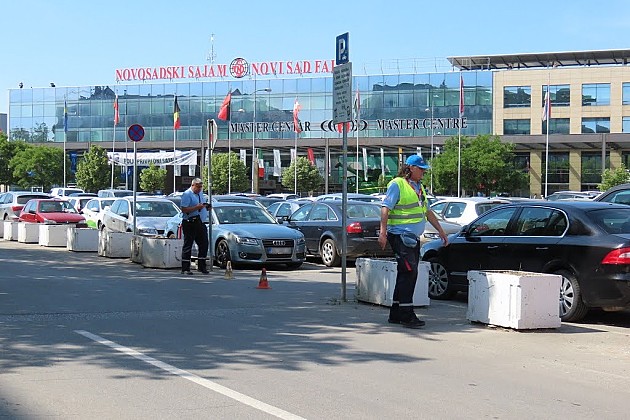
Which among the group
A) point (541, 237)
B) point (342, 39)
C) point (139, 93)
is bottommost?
point (541, 237)

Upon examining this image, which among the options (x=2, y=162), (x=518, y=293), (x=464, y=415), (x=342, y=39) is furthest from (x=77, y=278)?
(x=2, y=162)

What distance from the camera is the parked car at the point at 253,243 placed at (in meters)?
17.9

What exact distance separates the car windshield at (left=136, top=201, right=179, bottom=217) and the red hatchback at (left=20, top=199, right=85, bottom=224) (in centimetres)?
481

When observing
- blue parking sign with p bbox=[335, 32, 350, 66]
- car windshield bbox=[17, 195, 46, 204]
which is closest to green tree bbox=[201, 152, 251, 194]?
car windshield bbox=[17, 195, 46, 204]

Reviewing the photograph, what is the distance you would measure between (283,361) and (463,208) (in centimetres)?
1322

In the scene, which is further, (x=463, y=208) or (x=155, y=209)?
(x=155, y=209)

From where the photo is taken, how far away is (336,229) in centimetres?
1967

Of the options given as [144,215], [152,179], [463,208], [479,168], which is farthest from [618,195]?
[152,179]

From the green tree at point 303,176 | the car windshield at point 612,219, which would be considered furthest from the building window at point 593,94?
the car windshield at point 612,219

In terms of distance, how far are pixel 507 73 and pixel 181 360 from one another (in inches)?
2673

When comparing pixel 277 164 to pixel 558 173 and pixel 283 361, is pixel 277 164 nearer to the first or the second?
pixel 558 173

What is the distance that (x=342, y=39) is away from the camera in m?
12.7

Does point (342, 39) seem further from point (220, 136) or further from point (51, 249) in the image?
point (220, 136)

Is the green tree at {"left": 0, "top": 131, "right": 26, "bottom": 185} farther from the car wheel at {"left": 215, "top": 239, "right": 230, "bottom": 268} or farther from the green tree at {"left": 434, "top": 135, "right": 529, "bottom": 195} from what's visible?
the car wheel at {"left": 215, "top": 239, "right": 230, "bottom": 268}
